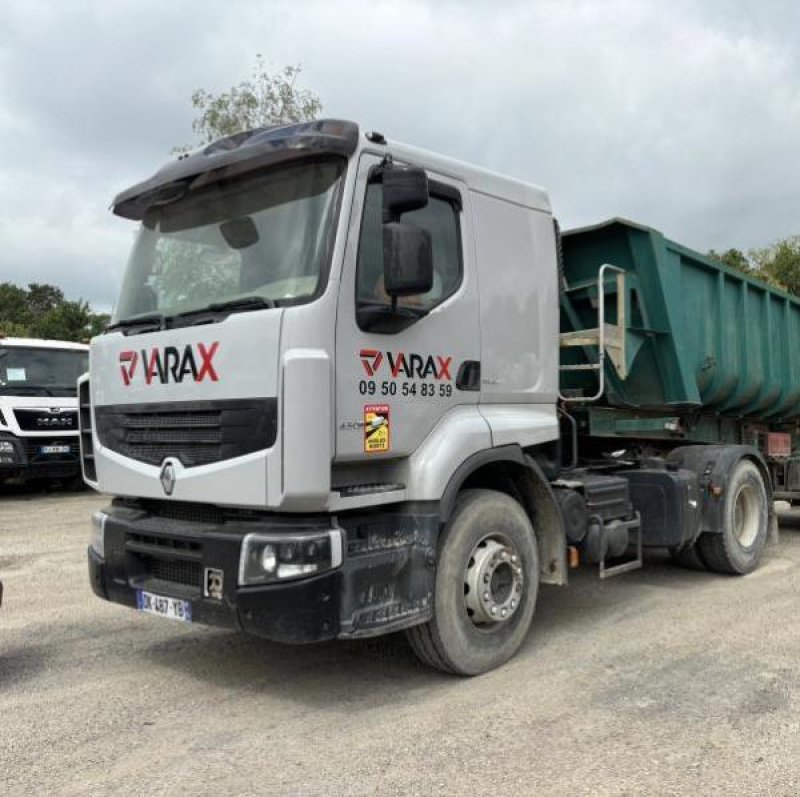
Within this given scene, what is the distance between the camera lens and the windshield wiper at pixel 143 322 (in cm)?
439

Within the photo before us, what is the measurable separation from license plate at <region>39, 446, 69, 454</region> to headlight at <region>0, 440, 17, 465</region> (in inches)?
16.7

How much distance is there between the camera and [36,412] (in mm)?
12477

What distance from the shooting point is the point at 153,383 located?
14.3 ft

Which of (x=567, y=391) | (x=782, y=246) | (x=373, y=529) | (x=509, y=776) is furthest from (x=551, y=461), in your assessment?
(x=782, y=246)

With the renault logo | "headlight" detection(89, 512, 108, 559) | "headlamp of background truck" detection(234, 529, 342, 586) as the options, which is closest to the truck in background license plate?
"headlight" detection(89, 512, 108, 559)

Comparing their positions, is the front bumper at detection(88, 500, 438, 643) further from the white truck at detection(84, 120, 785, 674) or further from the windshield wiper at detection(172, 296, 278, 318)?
the windshield wiper at detection(172, 296, 278, 318)

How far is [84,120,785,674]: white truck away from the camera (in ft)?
12.6

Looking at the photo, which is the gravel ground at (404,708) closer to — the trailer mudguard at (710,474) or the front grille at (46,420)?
the trailer mudguard at (710,474)

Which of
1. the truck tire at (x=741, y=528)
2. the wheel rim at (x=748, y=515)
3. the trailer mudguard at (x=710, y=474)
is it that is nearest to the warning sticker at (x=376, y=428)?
the trailer mudguard at (x=710, y=474)

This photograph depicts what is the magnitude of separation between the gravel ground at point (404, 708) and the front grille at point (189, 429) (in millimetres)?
1295

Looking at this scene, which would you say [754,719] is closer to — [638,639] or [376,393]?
[638,639]

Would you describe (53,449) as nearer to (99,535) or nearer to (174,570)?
(99,535)

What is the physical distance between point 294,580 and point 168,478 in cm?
96

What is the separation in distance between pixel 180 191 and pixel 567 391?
11.0 feet
